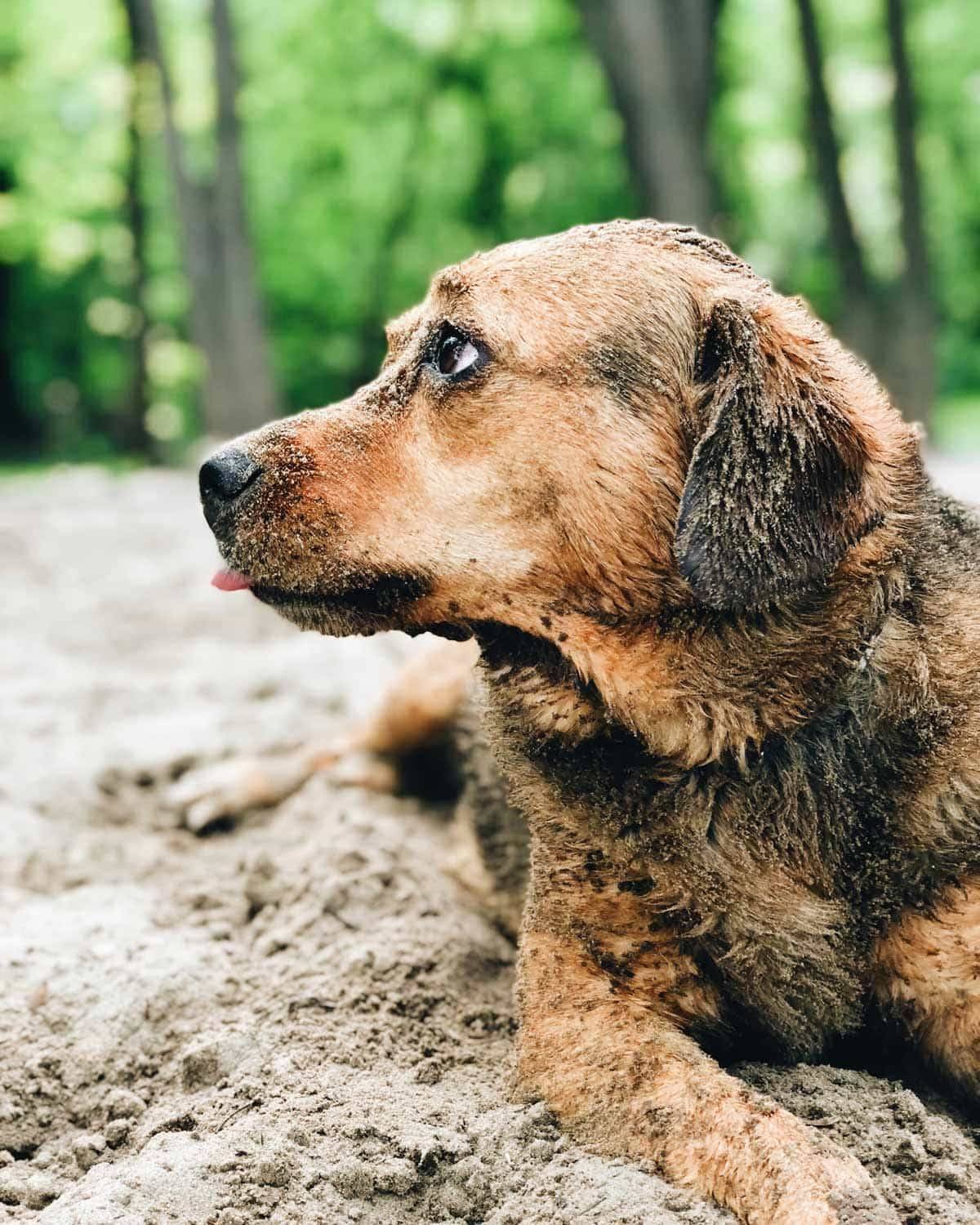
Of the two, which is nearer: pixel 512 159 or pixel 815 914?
pixel 815 914

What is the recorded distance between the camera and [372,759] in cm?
523

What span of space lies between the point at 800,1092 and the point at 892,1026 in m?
0.26

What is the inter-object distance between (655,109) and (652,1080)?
11.9m

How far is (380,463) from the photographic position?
3068mm

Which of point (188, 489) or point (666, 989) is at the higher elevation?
point (666, 989)

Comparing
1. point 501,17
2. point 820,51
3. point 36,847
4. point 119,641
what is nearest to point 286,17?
point 501,17

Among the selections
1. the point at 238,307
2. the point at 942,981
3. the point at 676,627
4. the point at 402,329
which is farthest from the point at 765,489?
the point at 238,307

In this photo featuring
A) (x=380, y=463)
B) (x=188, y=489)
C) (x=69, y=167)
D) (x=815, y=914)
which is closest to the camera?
(x=815, y=914)

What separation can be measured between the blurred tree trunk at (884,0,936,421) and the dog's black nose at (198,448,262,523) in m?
14.6

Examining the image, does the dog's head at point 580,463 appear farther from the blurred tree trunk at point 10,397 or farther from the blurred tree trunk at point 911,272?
the blurred tree trunk at point 10,397

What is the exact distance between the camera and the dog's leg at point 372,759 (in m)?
5.00

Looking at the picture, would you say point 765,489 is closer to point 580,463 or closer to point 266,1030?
point 580,463

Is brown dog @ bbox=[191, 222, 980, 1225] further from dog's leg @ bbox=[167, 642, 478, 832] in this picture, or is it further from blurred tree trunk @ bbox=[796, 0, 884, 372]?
blurred tree trunk @ bbox=[796, 0, 884, 372]

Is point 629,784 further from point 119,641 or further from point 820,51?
point 820,51
